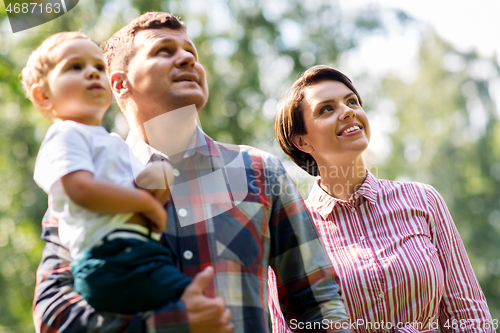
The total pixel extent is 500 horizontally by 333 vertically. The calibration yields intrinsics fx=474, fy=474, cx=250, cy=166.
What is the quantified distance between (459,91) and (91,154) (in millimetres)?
15635

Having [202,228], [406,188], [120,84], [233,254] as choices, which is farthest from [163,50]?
[406,188]

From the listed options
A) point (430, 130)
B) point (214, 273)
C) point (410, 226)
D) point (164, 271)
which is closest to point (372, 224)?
point (410, 226)

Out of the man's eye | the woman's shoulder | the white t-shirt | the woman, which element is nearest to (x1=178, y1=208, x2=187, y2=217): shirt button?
the white t-shirt

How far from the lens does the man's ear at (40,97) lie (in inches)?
70.1

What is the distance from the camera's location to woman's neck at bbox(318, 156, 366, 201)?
2.96 m

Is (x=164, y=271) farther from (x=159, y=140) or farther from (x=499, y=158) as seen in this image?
(x=499, y=158)

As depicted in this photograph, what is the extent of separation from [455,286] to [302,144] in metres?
1.27

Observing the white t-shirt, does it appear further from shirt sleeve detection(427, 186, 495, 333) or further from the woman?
shirt sleeve detection(427, 186, 495, 333)

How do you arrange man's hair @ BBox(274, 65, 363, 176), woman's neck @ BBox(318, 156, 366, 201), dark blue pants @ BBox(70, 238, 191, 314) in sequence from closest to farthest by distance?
1. dark blue pants @ BBox(70, 238, 191, 314)
2. woman's neck @ BBox(318, 156, 366, 201)
3. man's hair @ BBox(274, 65, 363, 176)

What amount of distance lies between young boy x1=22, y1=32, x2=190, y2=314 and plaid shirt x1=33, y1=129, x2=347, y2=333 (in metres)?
0.10

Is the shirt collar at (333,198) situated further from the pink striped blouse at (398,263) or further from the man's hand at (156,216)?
the man's hand at (156,216)

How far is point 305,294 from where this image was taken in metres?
1.99

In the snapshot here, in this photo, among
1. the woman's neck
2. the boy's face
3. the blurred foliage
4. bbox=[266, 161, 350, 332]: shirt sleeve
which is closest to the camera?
the boy's face

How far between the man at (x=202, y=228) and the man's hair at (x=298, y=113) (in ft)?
3.47
